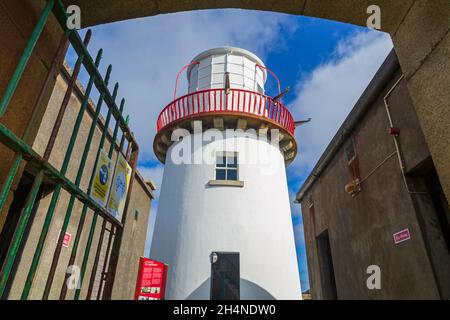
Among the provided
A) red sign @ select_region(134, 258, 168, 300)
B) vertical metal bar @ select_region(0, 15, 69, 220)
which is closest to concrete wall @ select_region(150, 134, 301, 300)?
red sign @ select_region(134, 258, 168, 300)

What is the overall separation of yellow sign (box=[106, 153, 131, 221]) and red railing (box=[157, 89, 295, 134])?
697 cm

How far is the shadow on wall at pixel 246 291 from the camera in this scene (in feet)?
24.8

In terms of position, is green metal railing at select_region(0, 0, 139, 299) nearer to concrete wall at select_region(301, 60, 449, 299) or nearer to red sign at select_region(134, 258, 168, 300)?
red sign at select_region(134, 258, 168, 300)

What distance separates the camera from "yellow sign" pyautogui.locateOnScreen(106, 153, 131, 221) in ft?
9.45

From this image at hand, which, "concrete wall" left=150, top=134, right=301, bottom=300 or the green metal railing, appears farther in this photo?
"concrete wall" left=150, top=134, right=301, bottom=300

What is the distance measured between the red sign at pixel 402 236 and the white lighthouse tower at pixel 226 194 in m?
4.20

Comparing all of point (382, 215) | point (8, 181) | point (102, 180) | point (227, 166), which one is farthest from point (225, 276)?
point (8, 181)

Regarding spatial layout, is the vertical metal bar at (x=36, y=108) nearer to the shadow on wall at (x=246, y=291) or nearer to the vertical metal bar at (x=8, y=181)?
the vertical metal bar at (x=8, y=181)

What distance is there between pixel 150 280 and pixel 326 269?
195 inches

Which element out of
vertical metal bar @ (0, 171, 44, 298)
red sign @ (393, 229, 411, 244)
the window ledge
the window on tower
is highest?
the window on tower

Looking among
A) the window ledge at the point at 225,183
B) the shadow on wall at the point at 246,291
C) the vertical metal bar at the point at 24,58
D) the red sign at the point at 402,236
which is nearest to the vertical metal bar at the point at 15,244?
the vertical metal bar at the point at 24,58

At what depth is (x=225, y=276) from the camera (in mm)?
7750
